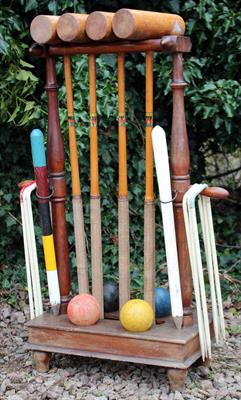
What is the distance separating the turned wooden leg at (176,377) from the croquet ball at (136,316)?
227mm

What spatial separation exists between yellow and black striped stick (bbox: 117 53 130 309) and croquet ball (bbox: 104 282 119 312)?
0.12m

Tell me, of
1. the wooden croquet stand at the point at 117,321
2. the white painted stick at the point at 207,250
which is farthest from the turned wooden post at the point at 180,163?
the white painted stick at the point at 207,250

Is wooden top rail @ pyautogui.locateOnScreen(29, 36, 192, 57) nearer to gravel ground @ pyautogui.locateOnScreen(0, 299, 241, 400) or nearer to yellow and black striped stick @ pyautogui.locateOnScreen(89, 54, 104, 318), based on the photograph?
yellow and black striped stick @ pyautogui.locateOnScreen(89, 54, 104, 318)

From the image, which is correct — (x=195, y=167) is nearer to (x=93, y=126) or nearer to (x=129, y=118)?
(x=129, y=118)

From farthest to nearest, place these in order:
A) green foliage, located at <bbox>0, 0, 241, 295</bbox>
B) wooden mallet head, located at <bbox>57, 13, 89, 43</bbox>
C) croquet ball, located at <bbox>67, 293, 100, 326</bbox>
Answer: green foliage, located at <bbox>0, 0, 241, 295</bbox>, croquet ball, located at <bbox>67, 293, 100, 326</bbox>, wooden mallet head, located at <bbox>57, 13, 89, 43</bbox>

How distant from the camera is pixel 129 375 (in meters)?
3.63

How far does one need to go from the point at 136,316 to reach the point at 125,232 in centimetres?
40

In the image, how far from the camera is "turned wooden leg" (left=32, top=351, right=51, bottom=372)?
12.0 ft

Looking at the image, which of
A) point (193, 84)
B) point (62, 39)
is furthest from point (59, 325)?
point (193, 84)

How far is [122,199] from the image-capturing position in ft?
11.5

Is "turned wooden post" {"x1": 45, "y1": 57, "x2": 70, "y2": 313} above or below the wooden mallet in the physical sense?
below

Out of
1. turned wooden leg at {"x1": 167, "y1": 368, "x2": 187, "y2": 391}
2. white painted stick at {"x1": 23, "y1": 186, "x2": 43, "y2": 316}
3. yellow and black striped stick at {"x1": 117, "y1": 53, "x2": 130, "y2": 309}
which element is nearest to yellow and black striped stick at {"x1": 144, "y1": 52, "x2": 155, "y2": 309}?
yellow and black striped stick at {"x1": 117, "y1": 53, "x2": 130, "y2": 309}

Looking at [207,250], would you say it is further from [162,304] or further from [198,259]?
[162,304]

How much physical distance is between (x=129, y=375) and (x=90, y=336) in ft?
1.01
